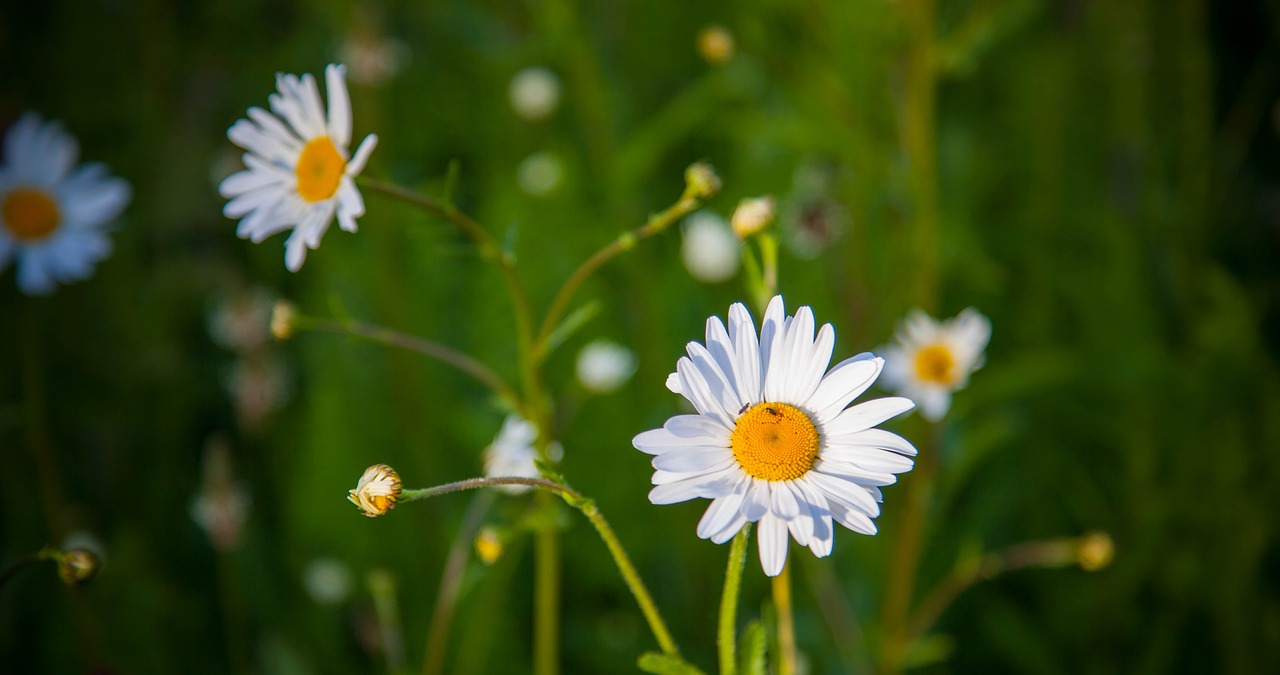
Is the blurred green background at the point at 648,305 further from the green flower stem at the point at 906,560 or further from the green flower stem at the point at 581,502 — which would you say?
the green flower stem at the point at 581,502

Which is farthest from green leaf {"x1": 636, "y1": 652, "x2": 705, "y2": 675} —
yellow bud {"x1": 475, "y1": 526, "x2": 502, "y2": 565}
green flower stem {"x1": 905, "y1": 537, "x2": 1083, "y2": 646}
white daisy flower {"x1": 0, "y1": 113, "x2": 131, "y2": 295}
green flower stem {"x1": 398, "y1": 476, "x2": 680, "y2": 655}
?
white daisy flower {"x1": 0, "y1": 113, "x2": 131, "y2": 295}

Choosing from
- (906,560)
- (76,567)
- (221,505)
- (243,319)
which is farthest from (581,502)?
(243,319)

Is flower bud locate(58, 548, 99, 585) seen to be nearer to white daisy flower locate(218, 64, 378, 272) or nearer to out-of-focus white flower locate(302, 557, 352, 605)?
white daisy flower locate(218, 64, 378, 272)

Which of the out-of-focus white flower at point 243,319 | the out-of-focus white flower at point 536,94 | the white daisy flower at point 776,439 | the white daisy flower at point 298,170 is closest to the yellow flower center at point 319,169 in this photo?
the white daisy flower at point 298,170

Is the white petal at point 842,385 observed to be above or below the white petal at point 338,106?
below

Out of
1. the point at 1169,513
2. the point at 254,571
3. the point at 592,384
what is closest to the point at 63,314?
the point at 254,571

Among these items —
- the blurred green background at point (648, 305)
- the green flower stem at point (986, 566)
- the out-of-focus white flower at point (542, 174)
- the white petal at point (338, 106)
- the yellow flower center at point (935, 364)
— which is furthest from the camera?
the out-of-focus white flower at point (542, 174)

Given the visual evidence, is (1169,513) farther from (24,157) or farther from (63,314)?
(63,314)
